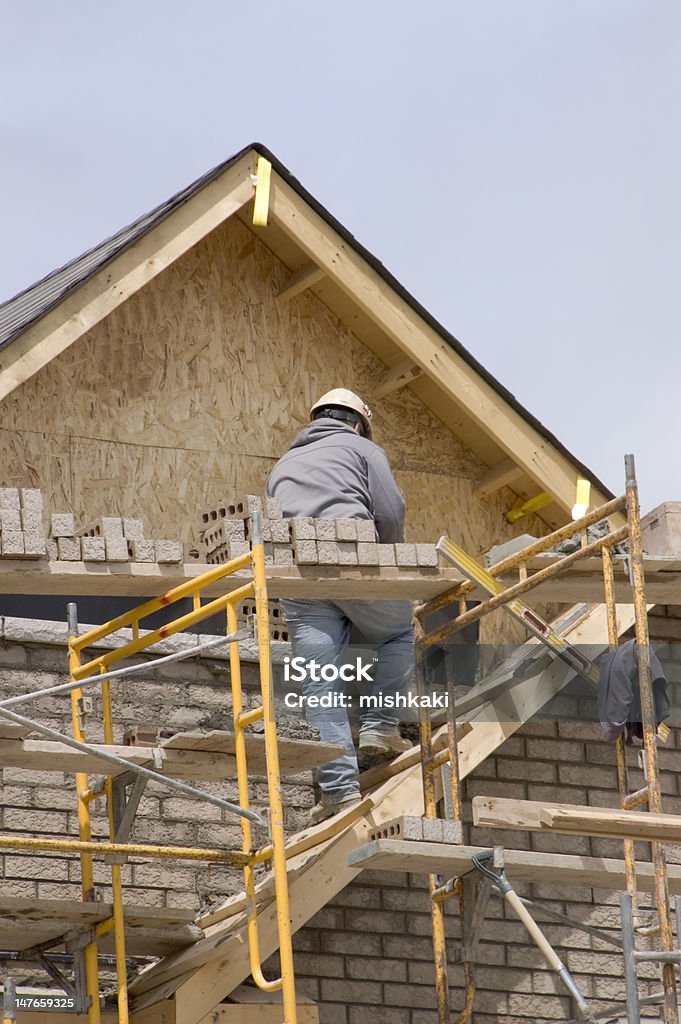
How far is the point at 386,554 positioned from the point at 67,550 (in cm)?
159

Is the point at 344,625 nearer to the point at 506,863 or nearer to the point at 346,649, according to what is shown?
the point at 346,649

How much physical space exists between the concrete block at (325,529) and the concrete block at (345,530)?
0.07ft

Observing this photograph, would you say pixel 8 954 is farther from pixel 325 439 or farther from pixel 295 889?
pixel 325 439

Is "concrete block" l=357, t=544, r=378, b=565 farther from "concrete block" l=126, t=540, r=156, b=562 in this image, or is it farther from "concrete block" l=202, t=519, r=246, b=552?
"concrete block" l=126, t=540, r=156, b=562

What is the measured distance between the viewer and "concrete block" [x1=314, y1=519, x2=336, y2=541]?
8641 mm

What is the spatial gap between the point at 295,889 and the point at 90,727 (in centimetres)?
159

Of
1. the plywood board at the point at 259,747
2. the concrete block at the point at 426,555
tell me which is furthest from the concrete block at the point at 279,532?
the plywood board at the point at 259,747

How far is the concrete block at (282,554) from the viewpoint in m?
8.52

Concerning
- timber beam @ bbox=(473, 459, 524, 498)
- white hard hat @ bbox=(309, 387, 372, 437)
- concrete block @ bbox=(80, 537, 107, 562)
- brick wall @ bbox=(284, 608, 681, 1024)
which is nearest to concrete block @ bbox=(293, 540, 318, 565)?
concrete block @ bbox=(80, 537, 107, 562)

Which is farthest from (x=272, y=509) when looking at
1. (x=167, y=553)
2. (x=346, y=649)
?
(x=346, y=649)

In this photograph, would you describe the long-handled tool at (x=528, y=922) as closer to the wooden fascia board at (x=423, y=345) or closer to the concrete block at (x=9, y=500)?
the concrete block at (x=9, y=500)

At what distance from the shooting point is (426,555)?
28.9 ft

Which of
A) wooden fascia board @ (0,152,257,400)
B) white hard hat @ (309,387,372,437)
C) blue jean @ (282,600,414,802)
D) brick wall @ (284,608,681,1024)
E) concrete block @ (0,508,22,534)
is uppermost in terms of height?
wooden fascia board @ (0,152,257,400)

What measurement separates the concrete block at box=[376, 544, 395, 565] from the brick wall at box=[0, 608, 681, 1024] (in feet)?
5.48
